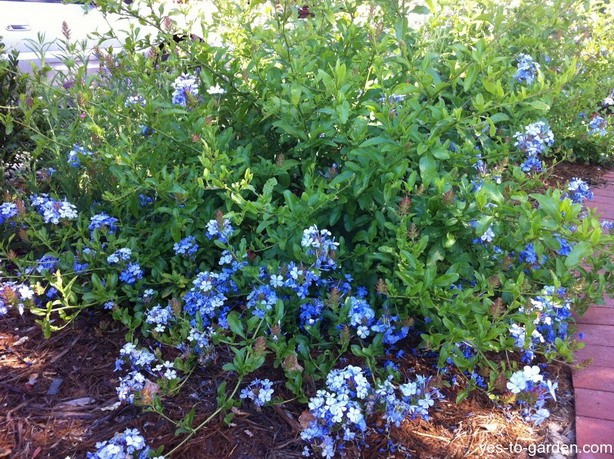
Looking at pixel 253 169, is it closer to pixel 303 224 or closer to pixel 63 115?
pixel 303 224

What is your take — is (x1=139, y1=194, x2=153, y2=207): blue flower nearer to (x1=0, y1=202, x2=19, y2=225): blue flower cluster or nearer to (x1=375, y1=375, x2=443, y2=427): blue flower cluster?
(x1=0, y1=202, x2=19, y2=225): blue flower cluster

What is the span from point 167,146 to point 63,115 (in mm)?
1562

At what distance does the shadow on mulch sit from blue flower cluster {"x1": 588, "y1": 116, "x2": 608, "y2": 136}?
2.81 metres

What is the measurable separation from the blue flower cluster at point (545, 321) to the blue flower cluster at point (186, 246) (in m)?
1.32

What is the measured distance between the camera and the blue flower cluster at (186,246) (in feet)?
7.79

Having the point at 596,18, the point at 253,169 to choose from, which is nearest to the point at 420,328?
the point at 253,169

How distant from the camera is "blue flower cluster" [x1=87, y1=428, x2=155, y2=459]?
1.70 m

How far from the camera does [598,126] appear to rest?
Answer: 450 centimetres

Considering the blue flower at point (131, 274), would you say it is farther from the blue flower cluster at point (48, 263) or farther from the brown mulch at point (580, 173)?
the brown mulch at point (580, 173)

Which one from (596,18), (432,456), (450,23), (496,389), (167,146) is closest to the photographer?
(432,456)

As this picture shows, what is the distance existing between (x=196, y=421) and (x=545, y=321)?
1.33 metres

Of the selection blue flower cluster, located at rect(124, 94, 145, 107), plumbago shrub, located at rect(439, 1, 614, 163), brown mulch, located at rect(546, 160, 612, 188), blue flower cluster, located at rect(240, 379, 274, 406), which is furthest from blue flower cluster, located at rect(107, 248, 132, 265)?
brown mulch, located at rect(546, 160, 612, 188)

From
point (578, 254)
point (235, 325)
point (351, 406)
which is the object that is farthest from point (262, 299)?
point (578, 254)

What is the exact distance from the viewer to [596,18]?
528 centimetres
